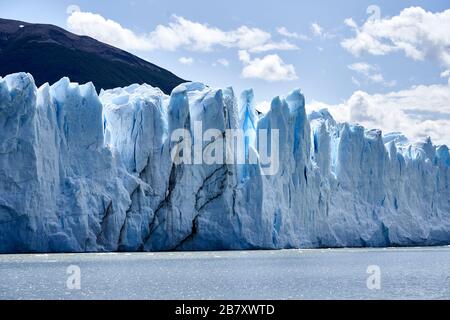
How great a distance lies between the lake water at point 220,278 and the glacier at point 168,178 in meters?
1.48

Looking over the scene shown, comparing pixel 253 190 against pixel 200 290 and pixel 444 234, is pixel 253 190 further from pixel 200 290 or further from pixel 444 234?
pixel 444 234

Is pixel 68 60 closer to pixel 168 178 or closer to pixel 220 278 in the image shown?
pixel 168 178

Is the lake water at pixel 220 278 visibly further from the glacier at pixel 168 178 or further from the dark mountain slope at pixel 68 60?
the dark mountain slope at pixel 68 60

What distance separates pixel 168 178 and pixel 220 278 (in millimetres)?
10881

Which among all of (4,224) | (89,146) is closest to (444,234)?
(89,146)

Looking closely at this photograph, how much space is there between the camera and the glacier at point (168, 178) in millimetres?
30781

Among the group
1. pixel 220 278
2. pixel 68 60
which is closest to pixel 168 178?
pixel 220 278

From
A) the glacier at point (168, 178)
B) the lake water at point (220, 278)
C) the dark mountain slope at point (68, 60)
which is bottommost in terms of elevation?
the lake water at point (220, 278)

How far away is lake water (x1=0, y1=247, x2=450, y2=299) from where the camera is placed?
20516 mm

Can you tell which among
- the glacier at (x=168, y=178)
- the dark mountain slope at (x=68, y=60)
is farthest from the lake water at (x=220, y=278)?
the dark mountain slope at (x=68, y=60)

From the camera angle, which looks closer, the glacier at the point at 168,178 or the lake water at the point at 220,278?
the lake water at the point at 220,278

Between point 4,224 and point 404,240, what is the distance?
2505 cm

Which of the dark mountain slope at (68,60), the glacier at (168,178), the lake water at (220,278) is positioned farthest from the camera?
the dark mountain slope at (68,60)

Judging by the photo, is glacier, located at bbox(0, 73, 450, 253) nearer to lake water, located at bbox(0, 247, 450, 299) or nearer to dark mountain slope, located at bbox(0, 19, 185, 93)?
lake water, located at bbox(0, 247, 450, 299)
